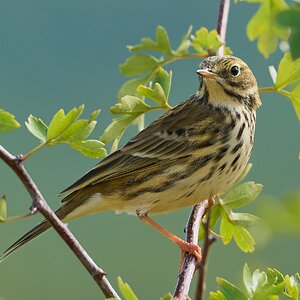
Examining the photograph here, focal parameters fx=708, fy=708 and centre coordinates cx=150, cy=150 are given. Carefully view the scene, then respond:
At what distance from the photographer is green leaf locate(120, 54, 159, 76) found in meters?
2.39

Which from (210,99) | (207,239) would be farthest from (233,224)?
(207,239)

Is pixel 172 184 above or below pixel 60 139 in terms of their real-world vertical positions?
below

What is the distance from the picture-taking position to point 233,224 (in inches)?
83.0

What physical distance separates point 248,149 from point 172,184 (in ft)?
1.20

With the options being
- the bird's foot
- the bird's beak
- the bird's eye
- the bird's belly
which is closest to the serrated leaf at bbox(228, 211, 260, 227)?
the bird's foot

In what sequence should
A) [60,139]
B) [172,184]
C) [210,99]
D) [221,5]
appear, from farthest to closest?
[210,99]
[172,184]
[221,5]
[60,139]

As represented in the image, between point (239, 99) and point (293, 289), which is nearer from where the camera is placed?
point (293, 289)

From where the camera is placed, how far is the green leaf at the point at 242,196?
6.70 ft

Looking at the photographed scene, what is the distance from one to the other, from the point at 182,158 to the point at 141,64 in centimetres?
73

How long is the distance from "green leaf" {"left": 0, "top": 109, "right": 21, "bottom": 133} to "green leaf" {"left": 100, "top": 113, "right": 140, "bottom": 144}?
0.79m

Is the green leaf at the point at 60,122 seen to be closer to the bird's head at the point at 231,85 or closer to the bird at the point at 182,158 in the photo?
the bird at the point at 182,158

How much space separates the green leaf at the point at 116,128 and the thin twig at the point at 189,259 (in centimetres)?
45

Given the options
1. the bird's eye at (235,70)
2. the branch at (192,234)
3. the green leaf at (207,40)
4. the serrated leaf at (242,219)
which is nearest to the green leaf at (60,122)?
the branch at (192,234)

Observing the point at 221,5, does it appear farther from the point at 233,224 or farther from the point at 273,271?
the point at 273,271
